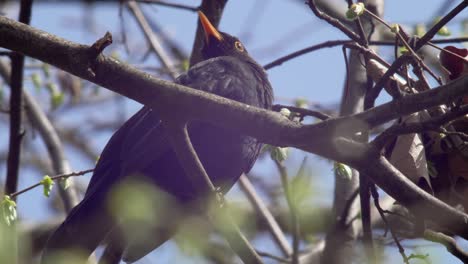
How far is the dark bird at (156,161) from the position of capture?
11.6 ft

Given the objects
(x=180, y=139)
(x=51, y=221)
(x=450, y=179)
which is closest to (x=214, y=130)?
(x=180, y=139)

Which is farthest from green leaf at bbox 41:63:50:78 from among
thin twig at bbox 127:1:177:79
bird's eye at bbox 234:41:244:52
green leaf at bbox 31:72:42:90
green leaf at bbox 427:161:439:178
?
green leaf at bbox 427:161:439:178

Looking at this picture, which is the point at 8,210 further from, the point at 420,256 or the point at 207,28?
the point at 207,28

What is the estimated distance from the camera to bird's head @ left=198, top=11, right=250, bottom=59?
204 inches

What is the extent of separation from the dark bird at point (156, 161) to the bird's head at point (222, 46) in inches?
32.8

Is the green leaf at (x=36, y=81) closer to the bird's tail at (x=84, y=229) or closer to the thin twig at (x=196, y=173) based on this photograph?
the bird's tail at (x=84, y=229)

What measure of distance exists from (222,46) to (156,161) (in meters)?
1.71

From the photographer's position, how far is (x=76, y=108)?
8062 millimetres

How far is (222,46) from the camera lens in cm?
529

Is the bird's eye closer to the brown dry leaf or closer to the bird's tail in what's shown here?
the bird's tail

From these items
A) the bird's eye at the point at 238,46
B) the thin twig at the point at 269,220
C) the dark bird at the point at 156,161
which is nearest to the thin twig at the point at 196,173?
the dark bird at the point at 156,161

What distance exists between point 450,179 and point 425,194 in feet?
1.36

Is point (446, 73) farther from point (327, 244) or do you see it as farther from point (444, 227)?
point (327, 244)

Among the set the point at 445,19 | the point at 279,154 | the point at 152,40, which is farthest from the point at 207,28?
the point at 445,19
